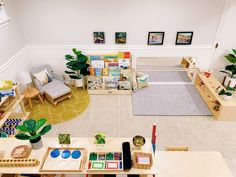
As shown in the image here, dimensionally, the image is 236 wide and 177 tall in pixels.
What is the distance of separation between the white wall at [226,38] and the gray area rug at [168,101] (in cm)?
96

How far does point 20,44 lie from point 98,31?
204 centimetres

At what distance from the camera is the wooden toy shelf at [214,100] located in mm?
4609

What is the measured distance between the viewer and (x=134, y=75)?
5699 millimetres

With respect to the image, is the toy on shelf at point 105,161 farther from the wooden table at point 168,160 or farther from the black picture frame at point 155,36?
the black picture frame at point 155,36

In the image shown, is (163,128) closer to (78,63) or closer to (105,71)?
(105,71)

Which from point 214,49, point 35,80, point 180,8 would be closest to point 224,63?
point 214,49

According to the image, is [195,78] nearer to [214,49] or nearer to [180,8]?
[214,49]

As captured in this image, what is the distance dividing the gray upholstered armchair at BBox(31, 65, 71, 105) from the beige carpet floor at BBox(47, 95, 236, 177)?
0.76 m

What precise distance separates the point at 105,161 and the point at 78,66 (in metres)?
3.42

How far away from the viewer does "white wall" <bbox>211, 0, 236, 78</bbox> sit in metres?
4.99

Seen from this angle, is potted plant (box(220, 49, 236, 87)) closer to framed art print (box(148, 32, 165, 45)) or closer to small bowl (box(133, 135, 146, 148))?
framed art print (box(148, 32, 165, 45))

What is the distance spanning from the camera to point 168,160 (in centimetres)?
282

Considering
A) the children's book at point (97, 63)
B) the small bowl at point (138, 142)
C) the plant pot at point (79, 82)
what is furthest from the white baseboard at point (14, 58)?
the small bowl at point (138, 142)

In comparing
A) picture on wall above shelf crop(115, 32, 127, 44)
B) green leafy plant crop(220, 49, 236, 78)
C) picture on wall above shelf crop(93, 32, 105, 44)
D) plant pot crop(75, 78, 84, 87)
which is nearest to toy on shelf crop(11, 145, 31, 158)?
plant pot crop(75, 78, 84, 87)
